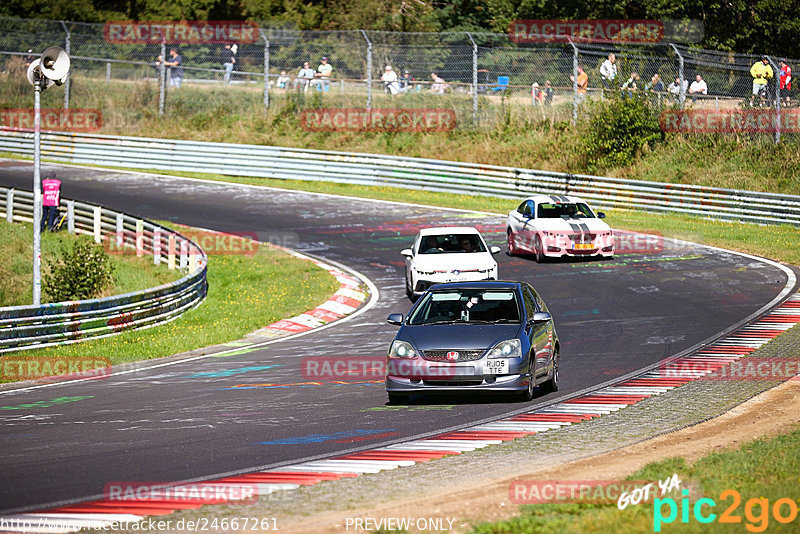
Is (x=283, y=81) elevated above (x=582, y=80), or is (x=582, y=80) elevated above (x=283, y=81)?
(x=582, y=80)

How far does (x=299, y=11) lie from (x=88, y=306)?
137ft

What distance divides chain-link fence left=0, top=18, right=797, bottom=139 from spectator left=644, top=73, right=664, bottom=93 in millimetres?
42

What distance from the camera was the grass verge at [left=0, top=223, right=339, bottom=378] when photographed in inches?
690

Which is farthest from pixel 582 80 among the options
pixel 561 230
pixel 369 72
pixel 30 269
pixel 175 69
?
pixel 30 269

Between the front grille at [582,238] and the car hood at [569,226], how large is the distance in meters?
0.10

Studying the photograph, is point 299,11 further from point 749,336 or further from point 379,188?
point 749,336

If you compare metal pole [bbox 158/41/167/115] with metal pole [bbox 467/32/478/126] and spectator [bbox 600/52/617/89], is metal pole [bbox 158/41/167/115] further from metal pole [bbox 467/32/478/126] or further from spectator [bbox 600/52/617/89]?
spectator [bbox 600/52/617/89]

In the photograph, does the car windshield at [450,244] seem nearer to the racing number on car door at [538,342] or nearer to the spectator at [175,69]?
the racing number on car door at [538,342]

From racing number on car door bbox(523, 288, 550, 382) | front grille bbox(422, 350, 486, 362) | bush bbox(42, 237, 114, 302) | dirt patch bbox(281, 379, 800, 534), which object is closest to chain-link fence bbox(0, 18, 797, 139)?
bush bbox(42, 237, 114, 302)

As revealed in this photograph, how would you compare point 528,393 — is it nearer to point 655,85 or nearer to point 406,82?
point 655,85

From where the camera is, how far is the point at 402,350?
11.9m

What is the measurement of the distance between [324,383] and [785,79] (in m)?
22.0

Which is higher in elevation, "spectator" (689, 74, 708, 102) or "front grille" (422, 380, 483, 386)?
"spectator" (689, 74, 708, 102)

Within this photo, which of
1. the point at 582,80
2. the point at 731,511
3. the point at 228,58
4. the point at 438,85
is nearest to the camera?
the point at 731,511
